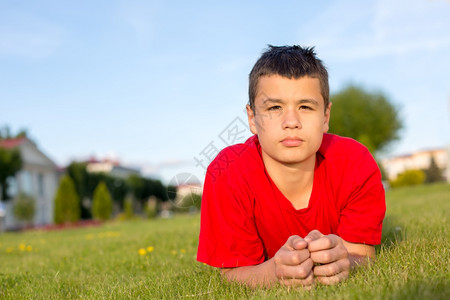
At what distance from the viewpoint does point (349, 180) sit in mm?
2678

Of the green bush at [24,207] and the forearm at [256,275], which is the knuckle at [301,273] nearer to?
the forearm at [256,275]

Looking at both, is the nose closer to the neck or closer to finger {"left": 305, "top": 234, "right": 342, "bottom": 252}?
the neck

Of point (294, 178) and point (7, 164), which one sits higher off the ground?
point (7, 164)

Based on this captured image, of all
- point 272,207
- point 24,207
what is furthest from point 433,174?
point 272,207

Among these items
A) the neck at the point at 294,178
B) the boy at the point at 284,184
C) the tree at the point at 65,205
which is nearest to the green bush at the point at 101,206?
the tree at the point at 65,205

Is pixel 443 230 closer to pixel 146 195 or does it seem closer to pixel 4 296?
pixel 4 296

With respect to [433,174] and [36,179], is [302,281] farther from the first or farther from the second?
[433,174]

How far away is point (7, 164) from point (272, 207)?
3166 cm

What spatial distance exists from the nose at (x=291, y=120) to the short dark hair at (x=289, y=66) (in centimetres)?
23

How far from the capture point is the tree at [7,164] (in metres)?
30.0

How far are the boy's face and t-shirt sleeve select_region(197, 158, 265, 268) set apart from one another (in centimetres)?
33

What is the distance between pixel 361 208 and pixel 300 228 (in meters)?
0.40

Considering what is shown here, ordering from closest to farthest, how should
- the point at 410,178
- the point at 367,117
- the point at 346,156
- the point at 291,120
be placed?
the point at 291,120 → the point at 346,156 → the point at 410,178 → the point at 367,117

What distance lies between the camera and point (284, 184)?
2.77m
